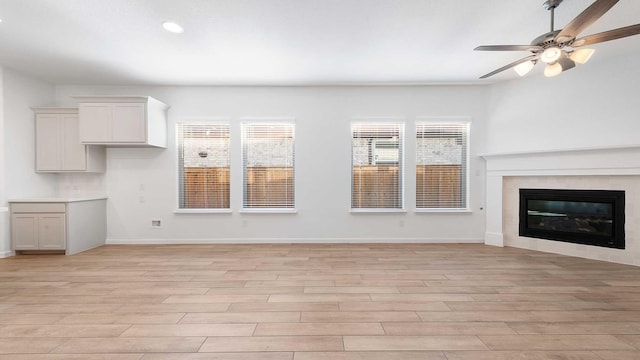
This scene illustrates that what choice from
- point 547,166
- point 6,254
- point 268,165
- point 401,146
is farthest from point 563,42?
point 6,254

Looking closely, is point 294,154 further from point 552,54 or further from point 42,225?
point 42,225

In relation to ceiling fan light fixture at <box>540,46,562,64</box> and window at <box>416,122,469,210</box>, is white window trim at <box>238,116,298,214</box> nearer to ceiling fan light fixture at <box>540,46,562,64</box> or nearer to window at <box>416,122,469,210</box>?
window at <box>416,122,469,210</box>

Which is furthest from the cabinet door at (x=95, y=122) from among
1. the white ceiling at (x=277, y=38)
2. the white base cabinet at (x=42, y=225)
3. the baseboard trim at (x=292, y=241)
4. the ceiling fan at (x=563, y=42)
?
the ceiling fan at (x=563, y=42)

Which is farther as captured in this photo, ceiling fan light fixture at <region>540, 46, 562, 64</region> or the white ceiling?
the white ceiling

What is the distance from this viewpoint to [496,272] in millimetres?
3664

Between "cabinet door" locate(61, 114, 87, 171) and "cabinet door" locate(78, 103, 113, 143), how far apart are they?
0.31 m

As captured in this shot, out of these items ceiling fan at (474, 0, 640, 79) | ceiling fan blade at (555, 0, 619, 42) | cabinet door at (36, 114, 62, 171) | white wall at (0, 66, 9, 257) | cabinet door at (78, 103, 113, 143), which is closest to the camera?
ceiling fan blade at (555, 0, 619, 42)

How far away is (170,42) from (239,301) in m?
3.17

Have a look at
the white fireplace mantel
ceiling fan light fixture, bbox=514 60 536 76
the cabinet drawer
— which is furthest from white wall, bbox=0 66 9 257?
the white fireplace mantel

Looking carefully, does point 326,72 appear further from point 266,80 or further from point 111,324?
point 111,324

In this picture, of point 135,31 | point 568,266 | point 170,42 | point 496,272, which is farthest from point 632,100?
point 135,31

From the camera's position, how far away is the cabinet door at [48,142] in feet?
16.2

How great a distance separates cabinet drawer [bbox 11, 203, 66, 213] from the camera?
451 centimetres

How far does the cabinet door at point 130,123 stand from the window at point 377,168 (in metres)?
3.55
